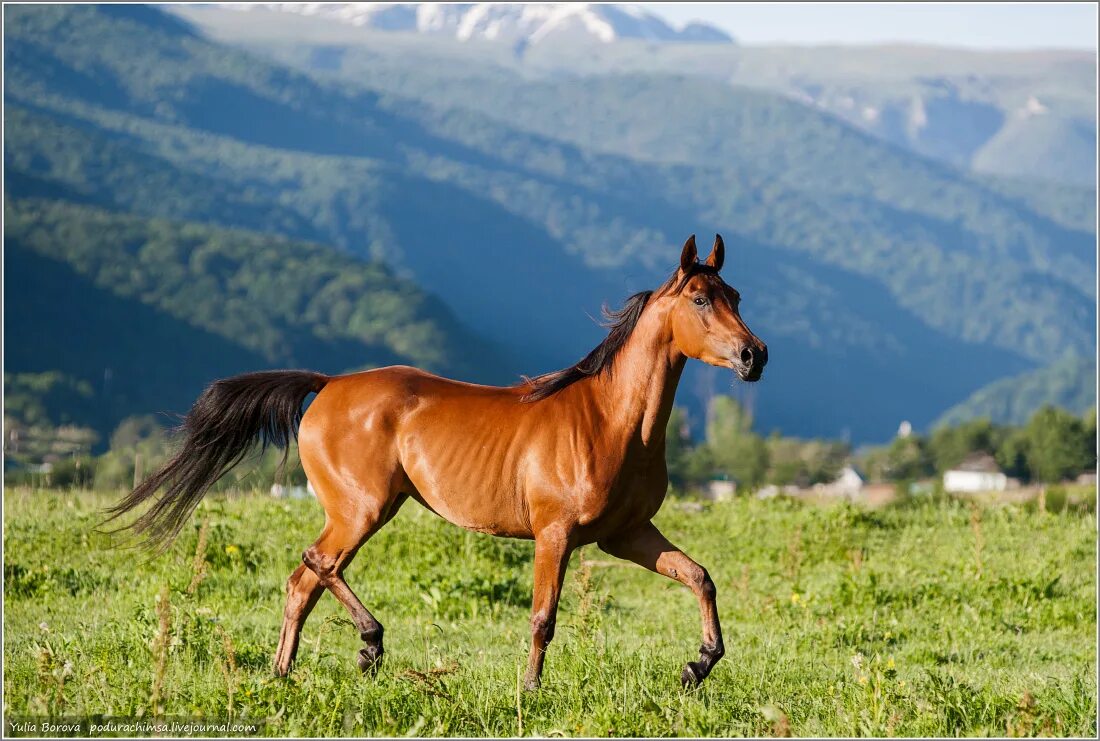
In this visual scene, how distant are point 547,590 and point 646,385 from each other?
118 cm

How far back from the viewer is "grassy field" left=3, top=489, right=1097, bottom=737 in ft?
21.9

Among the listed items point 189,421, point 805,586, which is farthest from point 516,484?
point 805,586

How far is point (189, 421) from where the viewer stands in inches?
330

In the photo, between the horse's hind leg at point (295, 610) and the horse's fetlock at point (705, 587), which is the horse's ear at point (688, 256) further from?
the horse's hind leg at point (295, 610)

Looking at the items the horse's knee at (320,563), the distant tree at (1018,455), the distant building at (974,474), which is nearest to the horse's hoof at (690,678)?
the horse's knee at (320,563)

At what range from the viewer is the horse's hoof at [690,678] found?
7211 mm

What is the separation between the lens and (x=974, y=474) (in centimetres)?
8906

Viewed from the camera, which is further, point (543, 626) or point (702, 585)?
point (702, 585)

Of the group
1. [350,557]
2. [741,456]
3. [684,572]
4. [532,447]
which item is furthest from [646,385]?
[741,456]

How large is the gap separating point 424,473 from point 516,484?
550 millimetres

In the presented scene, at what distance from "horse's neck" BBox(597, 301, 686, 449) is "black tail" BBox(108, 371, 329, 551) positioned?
1906mm

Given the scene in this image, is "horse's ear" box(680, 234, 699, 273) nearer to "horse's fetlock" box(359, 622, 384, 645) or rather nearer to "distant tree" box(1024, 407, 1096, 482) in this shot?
"horse's fetlock" box(359, 622, 384, 645)

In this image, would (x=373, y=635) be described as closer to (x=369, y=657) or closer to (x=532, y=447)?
(x=369, y=657)

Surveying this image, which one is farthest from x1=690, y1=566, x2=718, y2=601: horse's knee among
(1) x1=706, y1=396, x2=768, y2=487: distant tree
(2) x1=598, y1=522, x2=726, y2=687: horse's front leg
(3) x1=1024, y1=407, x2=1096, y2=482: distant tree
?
(1) x1=706, y1=396, x2=768, y2=487: distant tree
